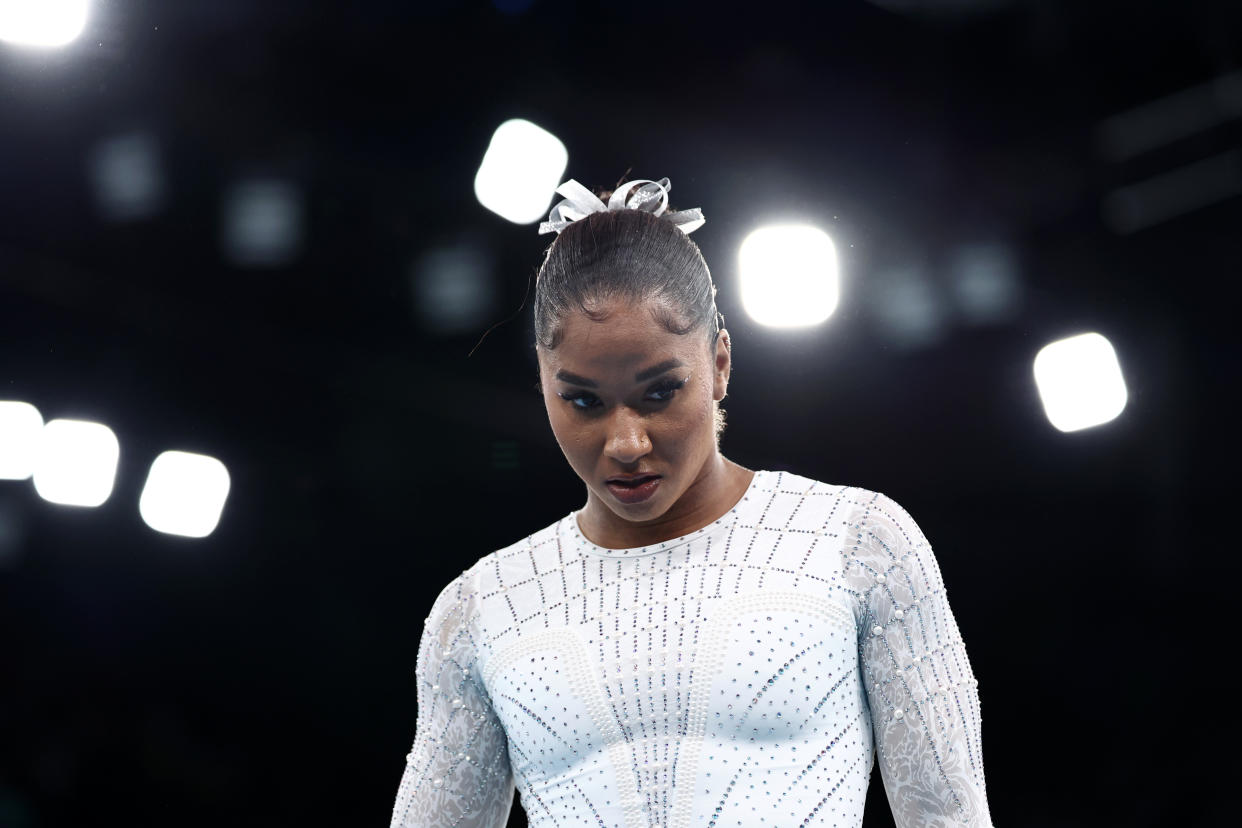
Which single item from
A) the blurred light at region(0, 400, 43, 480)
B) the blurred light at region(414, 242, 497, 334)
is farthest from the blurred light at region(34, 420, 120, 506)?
the blurred light at region(414, 242, 497, 334)

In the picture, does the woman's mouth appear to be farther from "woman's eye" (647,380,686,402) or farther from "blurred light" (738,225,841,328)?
"blurred light" (738,225,841,328)

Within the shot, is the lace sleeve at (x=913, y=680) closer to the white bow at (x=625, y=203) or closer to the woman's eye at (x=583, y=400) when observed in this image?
the woman's eye at (x=583, y=400)

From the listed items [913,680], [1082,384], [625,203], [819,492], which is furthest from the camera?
[1082,384]

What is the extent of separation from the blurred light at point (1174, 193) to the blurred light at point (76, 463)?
154 cm

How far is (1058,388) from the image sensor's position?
1.75 meters

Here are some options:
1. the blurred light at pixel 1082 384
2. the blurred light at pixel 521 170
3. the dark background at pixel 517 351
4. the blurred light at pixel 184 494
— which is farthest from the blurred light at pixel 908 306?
the blurred light at pixel 184 494

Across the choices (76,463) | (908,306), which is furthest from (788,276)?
(76,463)

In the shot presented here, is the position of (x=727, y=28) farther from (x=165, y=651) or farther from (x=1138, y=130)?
(x=165, y=651)

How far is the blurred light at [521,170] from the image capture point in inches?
72.3

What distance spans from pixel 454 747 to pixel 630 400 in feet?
1.21

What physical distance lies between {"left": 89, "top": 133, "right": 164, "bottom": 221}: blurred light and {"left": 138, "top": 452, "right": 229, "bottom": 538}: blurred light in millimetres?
377

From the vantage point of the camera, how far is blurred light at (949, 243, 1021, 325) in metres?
1.78

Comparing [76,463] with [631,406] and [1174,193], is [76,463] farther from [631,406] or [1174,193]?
[1174,193]

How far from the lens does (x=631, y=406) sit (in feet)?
3.38
